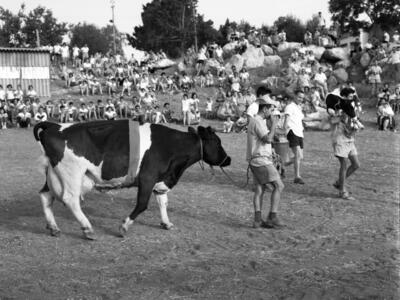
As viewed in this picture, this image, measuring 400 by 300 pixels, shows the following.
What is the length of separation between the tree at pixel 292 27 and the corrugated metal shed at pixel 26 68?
29.2 m

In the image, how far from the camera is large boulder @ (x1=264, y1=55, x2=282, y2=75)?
31766 millimetres

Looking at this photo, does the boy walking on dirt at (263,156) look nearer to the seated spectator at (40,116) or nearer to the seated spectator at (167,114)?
the seated spectator at (167,114)

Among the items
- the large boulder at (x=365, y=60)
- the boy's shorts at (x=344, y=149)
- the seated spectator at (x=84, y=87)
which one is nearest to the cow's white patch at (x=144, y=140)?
the boy's shorts at (x=344, y=149)

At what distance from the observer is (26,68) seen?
29094 mm

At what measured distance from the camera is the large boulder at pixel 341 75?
28828 millimetres

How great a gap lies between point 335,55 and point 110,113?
45.3ft

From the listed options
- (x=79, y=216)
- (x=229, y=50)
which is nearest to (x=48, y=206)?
(x=79, y=216)

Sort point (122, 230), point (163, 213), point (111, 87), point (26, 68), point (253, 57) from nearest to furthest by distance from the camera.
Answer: point (122, 230), point (163, 213), point (111, 87), point (26, 68), point (253, 57)

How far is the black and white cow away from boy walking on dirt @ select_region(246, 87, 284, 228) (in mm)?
982

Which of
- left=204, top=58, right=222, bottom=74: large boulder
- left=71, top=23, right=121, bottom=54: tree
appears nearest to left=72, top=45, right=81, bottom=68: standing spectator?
left=204, top=58, right=222, bottom=74: large boulder

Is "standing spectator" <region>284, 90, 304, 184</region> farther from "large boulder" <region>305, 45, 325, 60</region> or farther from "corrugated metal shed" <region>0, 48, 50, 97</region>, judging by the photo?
"large boulder" <region>305, 45, 325, 60</region>

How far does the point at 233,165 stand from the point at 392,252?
7180 mm

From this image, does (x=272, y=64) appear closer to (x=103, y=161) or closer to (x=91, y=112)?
(x=91, y=112)

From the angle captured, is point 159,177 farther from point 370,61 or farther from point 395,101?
point 370,61
